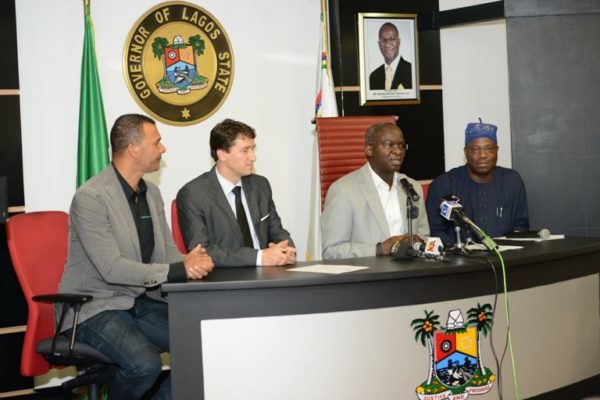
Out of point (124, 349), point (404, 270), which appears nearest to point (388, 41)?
point (404, 270)

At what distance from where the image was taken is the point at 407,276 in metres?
3.07

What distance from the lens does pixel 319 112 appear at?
5340 mm

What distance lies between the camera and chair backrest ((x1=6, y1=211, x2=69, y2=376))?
3.53 meters

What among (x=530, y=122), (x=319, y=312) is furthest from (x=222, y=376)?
(x=530, y=122)

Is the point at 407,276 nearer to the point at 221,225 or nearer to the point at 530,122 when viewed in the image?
the point at 221,225

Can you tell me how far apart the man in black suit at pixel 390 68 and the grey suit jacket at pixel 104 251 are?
271 cm

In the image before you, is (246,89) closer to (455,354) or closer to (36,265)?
(36,265)

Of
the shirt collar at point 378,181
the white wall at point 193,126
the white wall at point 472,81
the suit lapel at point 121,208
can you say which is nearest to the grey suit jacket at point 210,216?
the suit lapel at point 121,208

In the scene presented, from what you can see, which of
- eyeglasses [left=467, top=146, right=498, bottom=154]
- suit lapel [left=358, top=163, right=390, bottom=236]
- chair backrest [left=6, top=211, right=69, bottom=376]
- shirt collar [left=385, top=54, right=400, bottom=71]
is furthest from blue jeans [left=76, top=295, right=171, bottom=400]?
shirt collar [left=385, top=54, right=400, bottom=71]

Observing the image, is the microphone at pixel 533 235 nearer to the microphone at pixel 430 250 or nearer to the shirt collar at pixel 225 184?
the microphone at pixel 430 250

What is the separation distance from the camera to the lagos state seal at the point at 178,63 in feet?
16.9

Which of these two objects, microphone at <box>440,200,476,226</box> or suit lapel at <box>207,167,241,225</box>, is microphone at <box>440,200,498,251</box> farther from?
suit lapel at <box>207,167,241,225</box>

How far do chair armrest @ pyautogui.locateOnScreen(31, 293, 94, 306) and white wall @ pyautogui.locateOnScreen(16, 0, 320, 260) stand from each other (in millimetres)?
1676

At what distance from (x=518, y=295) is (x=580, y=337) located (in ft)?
1.89
